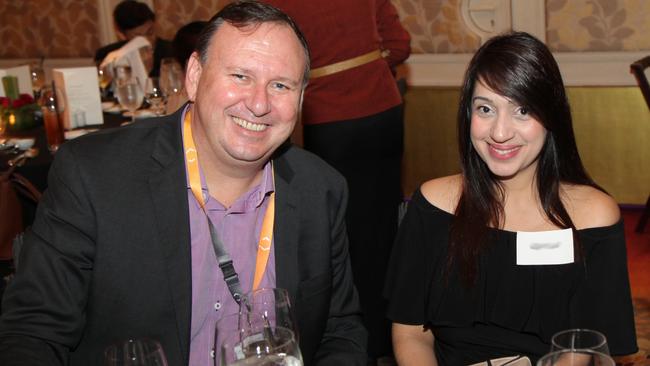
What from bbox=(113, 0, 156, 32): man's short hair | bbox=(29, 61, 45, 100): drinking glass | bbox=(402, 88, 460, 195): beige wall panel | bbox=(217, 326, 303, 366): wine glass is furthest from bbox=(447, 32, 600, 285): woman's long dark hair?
bbox=(113, 0, 156, 32): man's short hair

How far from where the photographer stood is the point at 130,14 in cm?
579

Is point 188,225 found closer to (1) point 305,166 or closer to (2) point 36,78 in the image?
(1) point 305,166

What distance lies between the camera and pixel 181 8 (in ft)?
22.1

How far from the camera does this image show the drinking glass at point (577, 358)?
126 cm

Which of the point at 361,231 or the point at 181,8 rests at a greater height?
the point at 181,8

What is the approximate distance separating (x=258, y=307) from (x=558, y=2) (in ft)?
14.6

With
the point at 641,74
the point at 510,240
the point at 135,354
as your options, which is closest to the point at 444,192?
the point at 510,240

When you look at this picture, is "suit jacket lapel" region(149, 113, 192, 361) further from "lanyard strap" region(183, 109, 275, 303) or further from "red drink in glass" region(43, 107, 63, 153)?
"red drink in glass" region(43, 107, 63, 153)

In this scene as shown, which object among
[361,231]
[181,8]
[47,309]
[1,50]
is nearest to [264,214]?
[47,309]

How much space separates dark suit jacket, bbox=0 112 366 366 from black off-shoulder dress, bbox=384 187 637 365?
0.33 metres

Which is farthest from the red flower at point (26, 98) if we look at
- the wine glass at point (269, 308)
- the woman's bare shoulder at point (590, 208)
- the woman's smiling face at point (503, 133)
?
the wine glass at point (269, 308)

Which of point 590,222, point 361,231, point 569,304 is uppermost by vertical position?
point 590,222

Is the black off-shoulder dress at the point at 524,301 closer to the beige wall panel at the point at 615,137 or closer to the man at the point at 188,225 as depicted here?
the man at the point at 188,225

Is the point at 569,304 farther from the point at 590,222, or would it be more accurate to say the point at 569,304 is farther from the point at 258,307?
the point at 258,307
